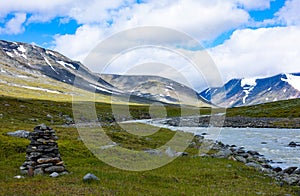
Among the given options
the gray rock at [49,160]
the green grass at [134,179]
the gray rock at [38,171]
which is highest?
the gray rock at [49,160]

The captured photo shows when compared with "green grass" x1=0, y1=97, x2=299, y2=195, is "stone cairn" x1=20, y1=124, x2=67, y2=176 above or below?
above

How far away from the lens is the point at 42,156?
21.9 metres

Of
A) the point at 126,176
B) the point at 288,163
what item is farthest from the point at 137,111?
the point at 126,176

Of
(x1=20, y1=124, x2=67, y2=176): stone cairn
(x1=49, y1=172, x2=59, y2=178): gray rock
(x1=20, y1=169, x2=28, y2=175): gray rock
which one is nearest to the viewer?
(x1=49, y1=172, x2=59, y2=178): gray rock

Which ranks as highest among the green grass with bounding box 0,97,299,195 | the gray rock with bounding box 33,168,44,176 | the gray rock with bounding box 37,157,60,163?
the gray rock with bounding box 37,157,60,163

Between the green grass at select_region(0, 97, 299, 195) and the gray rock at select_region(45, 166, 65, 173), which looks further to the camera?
the gray rock at select_region(45, 166, 65, 173)

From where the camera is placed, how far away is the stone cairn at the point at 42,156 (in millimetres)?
21609

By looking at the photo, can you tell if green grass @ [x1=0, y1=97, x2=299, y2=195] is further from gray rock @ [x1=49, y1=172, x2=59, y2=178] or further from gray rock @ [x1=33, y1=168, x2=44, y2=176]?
gray rock @ [x1=33, y1=168, x2=44, y2=176]

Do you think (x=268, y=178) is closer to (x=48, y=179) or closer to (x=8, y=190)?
(x=48, y=179)

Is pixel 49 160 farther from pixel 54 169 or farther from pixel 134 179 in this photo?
pixel 134 179

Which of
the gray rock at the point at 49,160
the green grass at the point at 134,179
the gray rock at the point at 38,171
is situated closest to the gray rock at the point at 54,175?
the green grass at the point at 134,179

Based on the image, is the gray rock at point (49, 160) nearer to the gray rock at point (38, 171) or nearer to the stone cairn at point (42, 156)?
the stone cairn at point (42, 156)

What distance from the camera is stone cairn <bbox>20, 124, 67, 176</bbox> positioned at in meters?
21.6

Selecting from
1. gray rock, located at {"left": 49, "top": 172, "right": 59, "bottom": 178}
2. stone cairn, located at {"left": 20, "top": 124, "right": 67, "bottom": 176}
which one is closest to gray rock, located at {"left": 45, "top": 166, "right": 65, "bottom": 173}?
stone cairn, located at {"left": 20, "top": 124, "right": 67, "bottom": 176}
